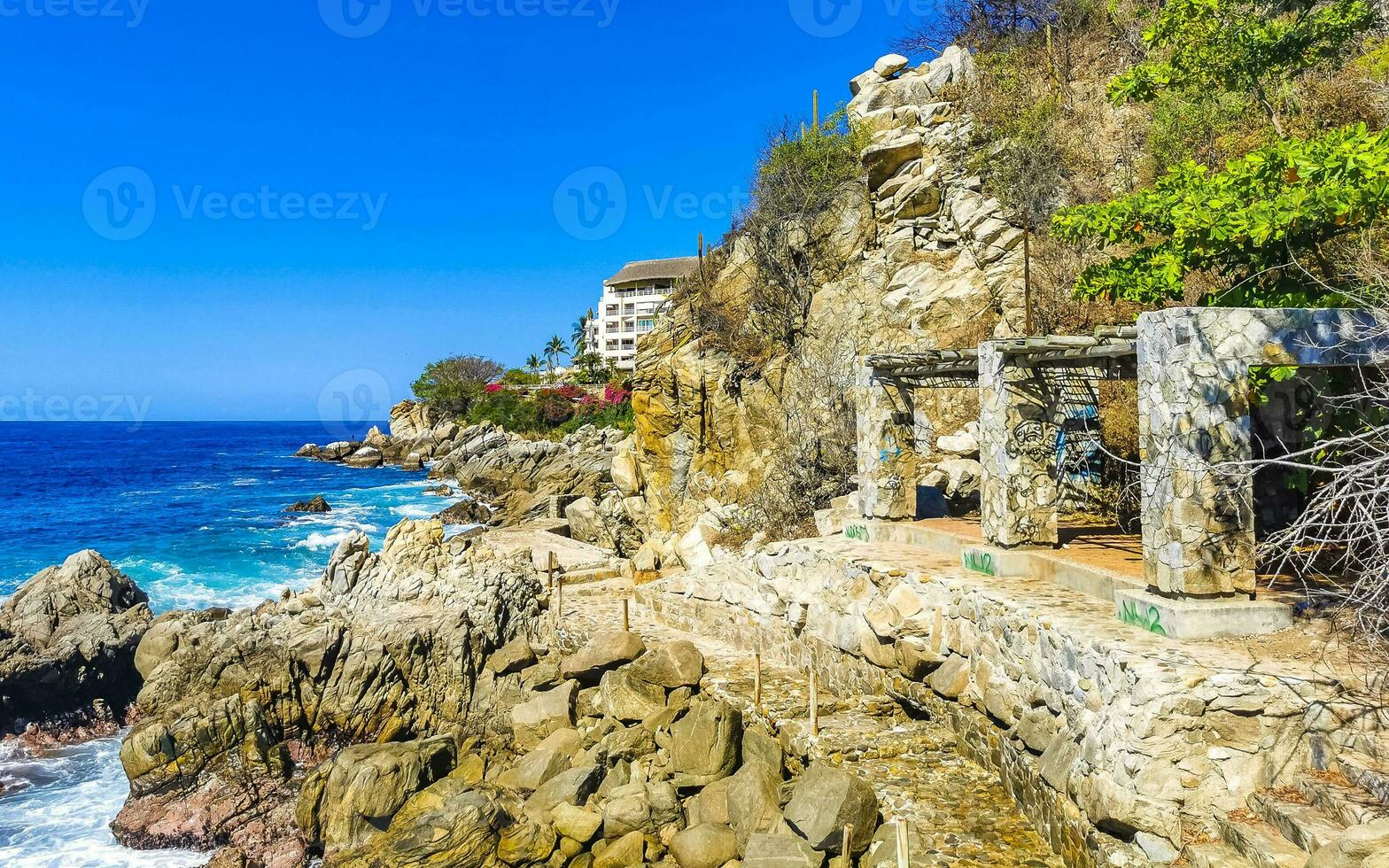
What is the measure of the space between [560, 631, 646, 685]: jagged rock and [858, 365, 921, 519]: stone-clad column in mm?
5282

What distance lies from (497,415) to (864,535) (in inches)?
2134

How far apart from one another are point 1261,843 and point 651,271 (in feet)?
258

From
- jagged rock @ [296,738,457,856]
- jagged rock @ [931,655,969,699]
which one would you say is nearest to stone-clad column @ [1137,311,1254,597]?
jagged rock @ [931,655,969,699]

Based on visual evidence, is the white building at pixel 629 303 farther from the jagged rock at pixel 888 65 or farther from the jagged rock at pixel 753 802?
the jagged rock at pixel 753 802

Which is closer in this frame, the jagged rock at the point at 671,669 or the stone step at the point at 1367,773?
the stone step at the point at 1367,773

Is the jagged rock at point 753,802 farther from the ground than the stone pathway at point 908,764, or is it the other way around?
the stone pathway at point 908,764

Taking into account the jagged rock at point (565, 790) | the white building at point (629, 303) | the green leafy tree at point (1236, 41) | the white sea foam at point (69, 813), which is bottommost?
the white sea foam at point (69, 813)

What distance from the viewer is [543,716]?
43.3 feet

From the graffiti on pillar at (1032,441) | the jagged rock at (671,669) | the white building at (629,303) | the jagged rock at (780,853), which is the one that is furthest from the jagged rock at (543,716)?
the white building at (629,303)

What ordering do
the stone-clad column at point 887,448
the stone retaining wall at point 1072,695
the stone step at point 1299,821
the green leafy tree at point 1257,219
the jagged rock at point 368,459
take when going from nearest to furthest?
the stone step at point 1299,821 < the stone retaining wall at point 1072,695 < the green leafy tree at point 1257,219 < the stone-clad column at point 887,448 < the jagged rock at point 368,459

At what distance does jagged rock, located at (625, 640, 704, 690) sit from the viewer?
12859mm

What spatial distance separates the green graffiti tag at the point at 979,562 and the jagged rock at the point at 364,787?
28.6ft

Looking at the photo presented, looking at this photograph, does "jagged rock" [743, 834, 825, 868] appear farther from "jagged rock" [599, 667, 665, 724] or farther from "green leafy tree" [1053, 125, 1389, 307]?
"green leafy tree" [1053, 125, 1389, 307]

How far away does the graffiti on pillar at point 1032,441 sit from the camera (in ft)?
39.2
